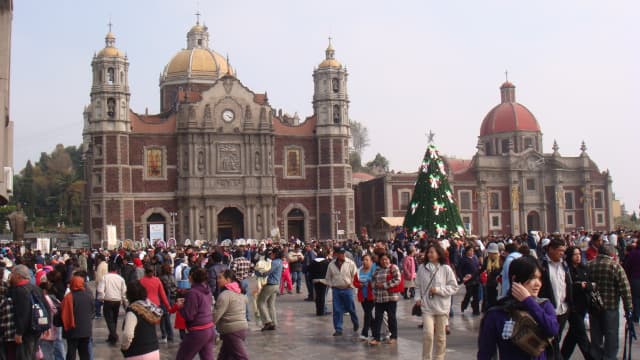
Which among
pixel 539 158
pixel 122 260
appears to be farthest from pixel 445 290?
pixel 539 158

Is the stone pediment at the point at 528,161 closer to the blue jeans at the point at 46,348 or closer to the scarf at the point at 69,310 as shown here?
the blue jeans at the point at 46,348

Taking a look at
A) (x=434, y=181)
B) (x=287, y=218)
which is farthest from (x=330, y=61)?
(x=434, y=181)

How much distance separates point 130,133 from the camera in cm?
4991

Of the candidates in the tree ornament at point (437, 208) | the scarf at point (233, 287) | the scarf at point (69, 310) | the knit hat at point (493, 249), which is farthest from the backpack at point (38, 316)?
the tree ornament at point (437, 208)

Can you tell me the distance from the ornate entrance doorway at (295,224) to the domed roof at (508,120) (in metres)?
23.9

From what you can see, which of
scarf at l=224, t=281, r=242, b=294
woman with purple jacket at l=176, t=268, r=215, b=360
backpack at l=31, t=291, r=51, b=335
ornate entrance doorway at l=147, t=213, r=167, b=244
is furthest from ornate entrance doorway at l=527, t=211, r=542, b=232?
backpack at l=31, t=291, r=51, b=335

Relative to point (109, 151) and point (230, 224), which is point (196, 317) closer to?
point (109, 151)

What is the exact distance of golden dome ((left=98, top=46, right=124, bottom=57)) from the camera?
50106 millimetres

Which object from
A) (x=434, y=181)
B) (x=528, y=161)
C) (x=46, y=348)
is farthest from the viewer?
(x=528, y=161)

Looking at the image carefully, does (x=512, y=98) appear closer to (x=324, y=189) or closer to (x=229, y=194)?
(x=324, y=189)

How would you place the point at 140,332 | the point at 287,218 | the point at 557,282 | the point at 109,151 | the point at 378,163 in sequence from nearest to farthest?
Answer: the point at 140,332 < the point at 557,282 < the point at 109,151 < the point at 287,218 < the point at 378,163

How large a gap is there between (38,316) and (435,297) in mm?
4870

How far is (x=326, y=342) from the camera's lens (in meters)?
12.6

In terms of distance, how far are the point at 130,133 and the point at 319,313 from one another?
36.0 m
